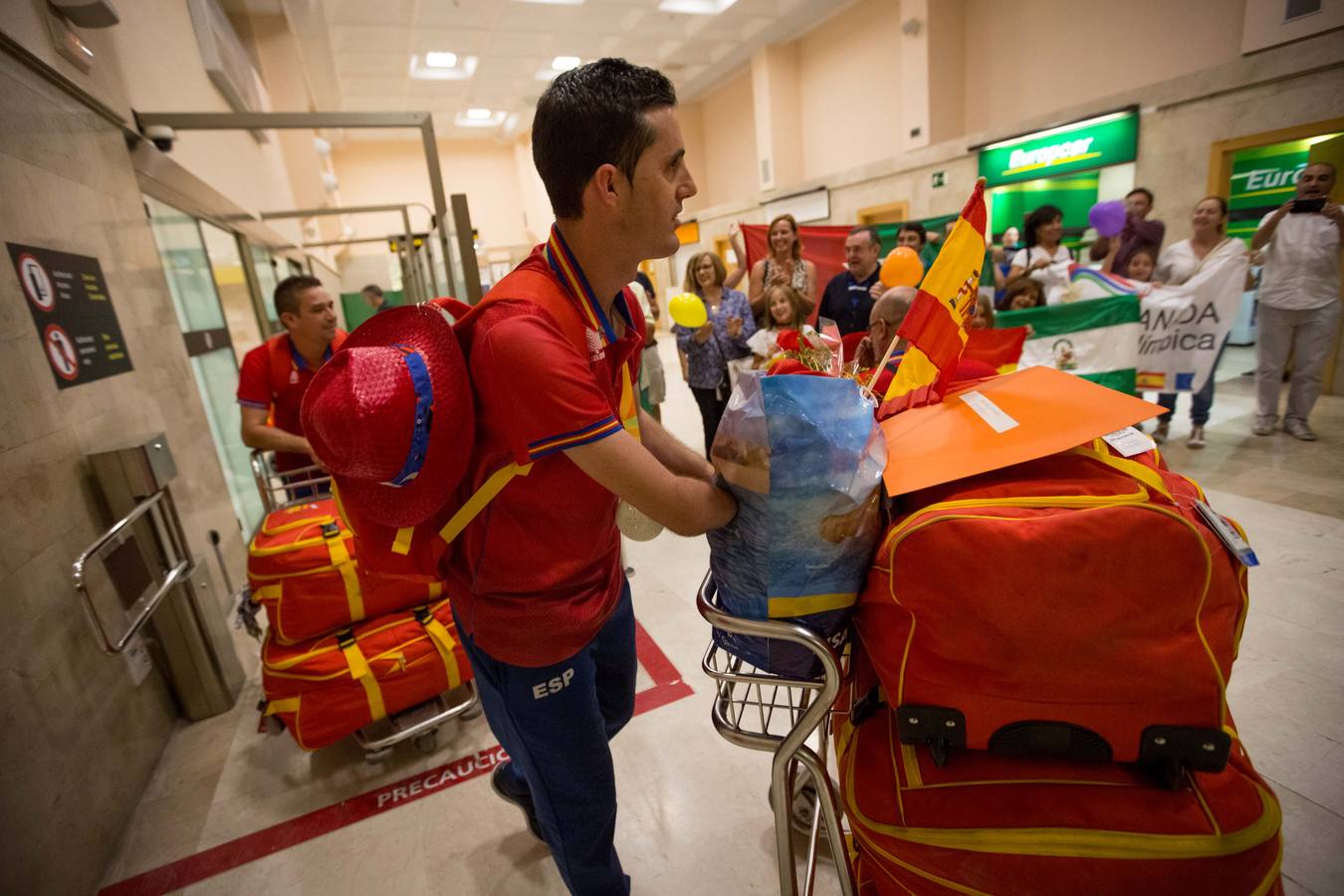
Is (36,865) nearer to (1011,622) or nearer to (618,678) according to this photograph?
(618,678)

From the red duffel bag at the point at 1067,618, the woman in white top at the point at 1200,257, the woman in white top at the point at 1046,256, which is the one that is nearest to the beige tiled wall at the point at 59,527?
the red duffel bag at the point at 1067,618

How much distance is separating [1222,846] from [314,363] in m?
3.15

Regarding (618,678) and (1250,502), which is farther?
(1250,502)

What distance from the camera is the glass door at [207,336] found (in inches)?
129

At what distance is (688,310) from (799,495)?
3.16 m

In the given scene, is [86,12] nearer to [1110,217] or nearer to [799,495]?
[799,495]

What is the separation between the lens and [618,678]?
1.50 metres

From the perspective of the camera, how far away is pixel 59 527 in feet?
5.99

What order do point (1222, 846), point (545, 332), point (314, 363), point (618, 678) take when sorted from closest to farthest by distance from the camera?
point (1222, 846)
point (545, 332)
point (618, 678)
point (314, 363)

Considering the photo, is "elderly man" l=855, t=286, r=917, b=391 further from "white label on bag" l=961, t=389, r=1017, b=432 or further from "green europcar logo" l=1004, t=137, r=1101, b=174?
"green europcar logo" l=1004, t=137, r=1101, b=174

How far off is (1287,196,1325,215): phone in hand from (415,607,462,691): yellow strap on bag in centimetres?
571

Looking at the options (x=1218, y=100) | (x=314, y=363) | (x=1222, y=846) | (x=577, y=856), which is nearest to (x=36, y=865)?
(x=577, y=856)

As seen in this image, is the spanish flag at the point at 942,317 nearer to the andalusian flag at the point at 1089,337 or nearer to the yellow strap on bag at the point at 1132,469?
the yellow strap on bag at the point at 1132,469

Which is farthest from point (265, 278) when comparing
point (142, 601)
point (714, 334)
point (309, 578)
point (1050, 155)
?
point (1050, 155)
